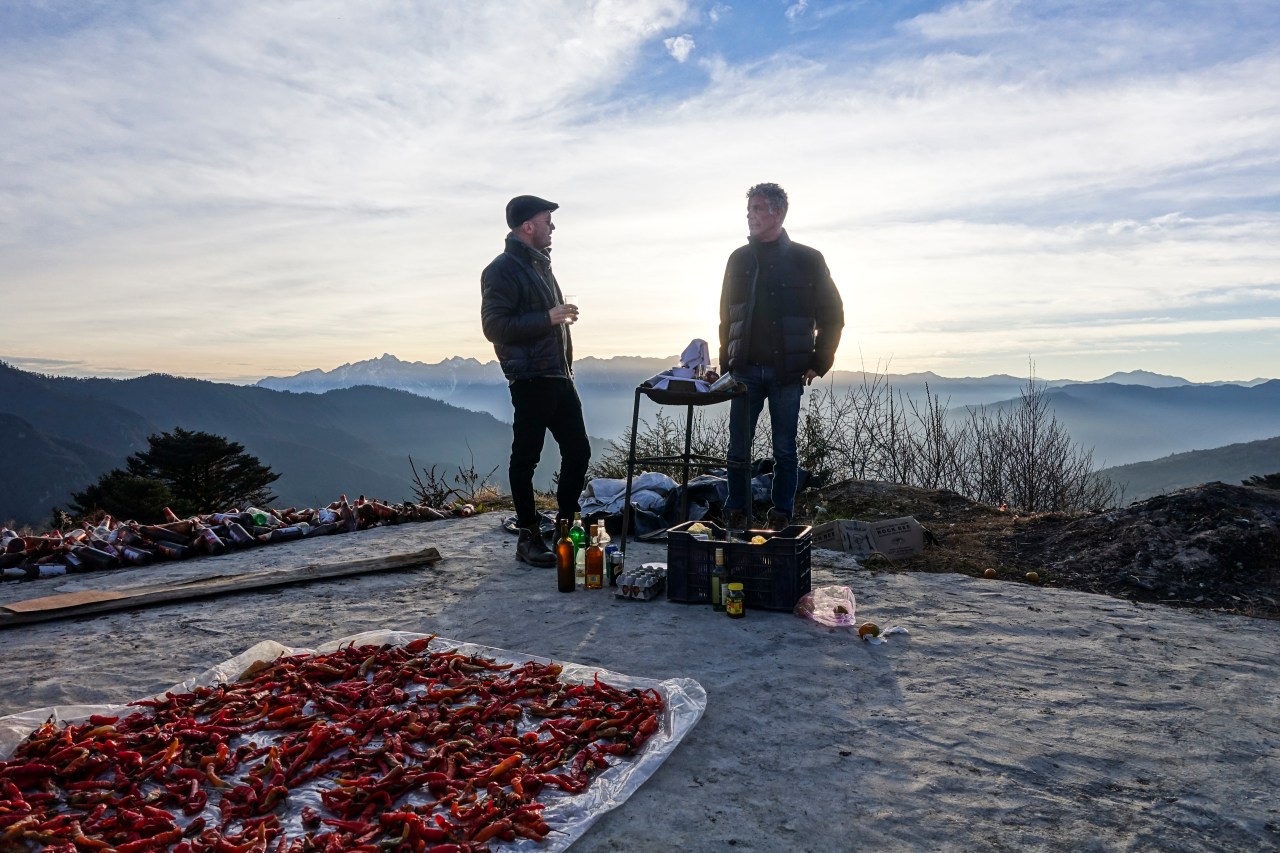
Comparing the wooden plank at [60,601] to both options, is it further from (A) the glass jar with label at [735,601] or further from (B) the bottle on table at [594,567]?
(A) the glass jar with label at [735,601]

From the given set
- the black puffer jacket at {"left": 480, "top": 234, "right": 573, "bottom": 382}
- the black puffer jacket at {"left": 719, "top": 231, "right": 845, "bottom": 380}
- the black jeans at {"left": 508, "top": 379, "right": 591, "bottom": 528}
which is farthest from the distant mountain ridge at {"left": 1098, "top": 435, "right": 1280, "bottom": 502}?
the black puffer jacket at {"left": 480, "top": 234, "right": 573, "bottom": 382}

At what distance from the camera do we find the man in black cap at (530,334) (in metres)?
5.52

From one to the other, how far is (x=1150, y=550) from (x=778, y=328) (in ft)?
10.1

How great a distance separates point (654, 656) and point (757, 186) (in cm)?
358

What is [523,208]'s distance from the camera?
18.5 ft

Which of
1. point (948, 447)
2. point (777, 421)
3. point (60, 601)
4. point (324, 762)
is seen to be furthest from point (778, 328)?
point (948, 447)

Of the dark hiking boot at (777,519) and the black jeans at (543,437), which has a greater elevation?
the black jeans at (543,437)

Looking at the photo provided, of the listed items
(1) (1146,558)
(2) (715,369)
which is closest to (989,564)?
(1) (1146,558)

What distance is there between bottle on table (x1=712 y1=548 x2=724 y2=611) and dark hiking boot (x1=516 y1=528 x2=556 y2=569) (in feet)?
5.27

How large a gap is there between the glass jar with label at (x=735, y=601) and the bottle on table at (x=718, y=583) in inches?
4.1

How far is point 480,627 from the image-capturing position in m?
4.57

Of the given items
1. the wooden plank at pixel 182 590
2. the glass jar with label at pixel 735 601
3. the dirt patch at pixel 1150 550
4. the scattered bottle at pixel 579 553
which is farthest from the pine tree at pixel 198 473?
the glass jar with label at pixel 735 601

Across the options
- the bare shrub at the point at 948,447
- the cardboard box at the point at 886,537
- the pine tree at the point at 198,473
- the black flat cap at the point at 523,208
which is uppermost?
the black flat cap at the point at 523,208

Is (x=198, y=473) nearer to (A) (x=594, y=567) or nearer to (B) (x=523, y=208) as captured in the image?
(B) (x=523, y=208)
